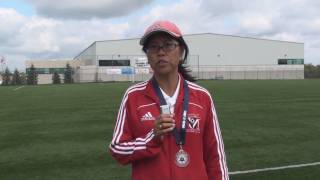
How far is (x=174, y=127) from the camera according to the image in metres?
2.84

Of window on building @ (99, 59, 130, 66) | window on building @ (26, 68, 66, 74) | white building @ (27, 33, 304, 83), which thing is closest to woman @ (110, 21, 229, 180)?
white building @ (27, 33, 304, 83)

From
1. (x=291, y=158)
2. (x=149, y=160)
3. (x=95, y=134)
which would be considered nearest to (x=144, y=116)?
(x=149, y=160)

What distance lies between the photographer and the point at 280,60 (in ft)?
328

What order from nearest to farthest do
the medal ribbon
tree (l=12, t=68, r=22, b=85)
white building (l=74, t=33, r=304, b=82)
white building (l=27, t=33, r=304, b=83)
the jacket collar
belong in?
the medal ribbon < the jacket collar < tree (l=12, t=68, r=22, b=85) < white building (l=27, t=33, r=304, b=83) < white building (l=74, t=33, r=304, b=82)

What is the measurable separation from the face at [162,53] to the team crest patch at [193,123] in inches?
10.7

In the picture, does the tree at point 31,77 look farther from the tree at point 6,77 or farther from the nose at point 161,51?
the nose at point 161,51

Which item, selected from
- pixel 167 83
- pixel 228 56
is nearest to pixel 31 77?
pixel 228 56

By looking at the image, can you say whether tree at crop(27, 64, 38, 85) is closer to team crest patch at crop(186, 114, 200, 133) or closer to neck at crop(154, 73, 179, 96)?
neck at crop(154, 73, 179, 96)

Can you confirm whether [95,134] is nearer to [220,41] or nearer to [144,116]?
[144,116]

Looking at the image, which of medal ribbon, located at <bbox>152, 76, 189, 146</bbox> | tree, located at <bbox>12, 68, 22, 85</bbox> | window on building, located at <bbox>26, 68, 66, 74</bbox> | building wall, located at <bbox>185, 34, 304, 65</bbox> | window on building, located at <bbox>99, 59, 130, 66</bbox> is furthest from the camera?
window on building, located at <bbox>26, 68, 66, 74</bbox>

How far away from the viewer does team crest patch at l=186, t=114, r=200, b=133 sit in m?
2.96

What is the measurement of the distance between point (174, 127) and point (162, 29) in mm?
523

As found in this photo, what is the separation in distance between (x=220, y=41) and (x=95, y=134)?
84.5 metres

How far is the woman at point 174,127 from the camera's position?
9.61 ft
